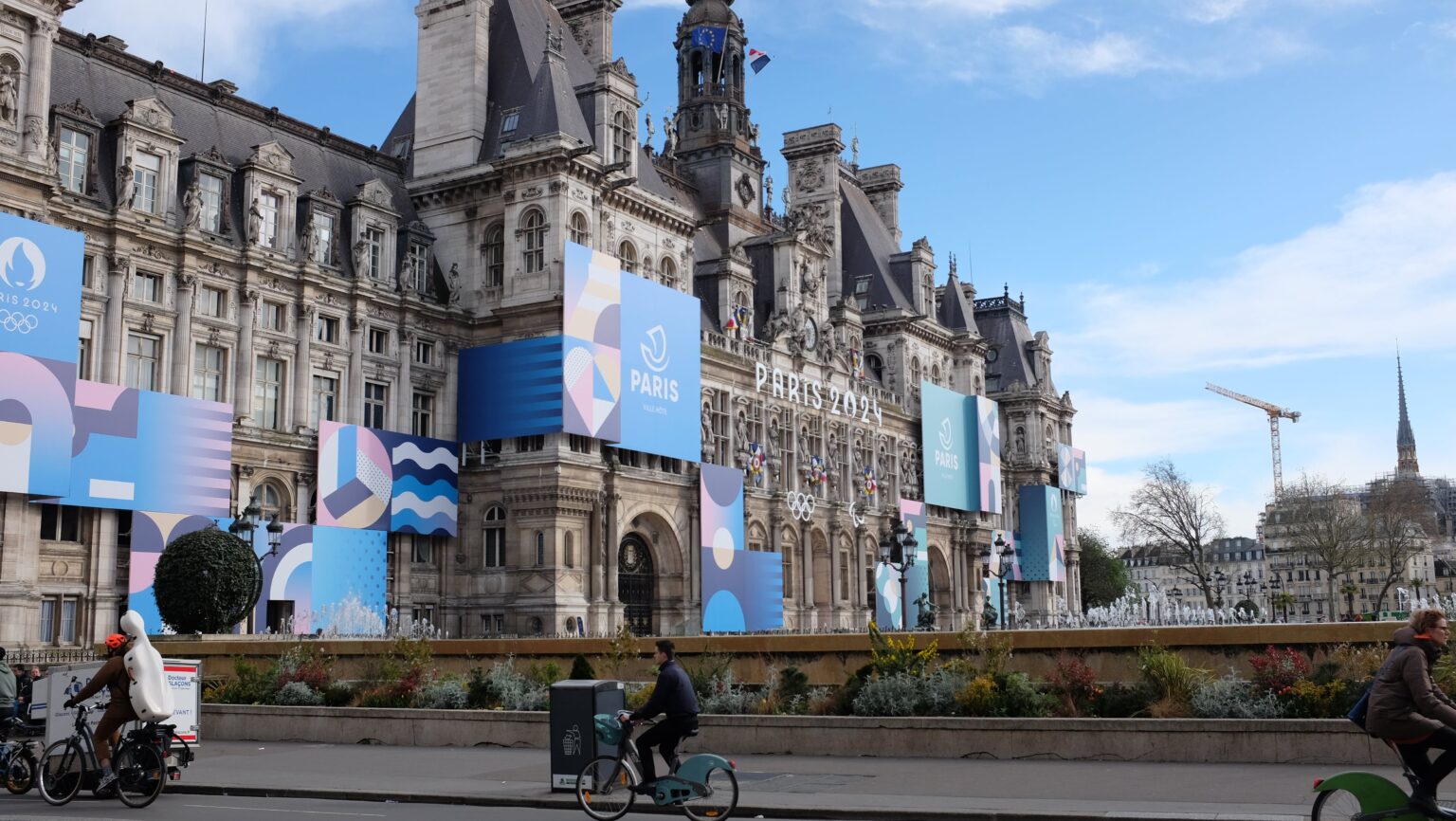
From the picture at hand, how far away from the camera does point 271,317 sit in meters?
47.3

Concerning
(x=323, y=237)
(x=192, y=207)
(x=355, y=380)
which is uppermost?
(x=323, y=237)

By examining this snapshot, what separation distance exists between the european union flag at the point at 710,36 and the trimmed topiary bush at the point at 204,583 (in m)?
50.0

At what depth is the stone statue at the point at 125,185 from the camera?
4206 centimetres

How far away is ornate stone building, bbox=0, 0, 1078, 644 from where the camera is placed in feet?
136

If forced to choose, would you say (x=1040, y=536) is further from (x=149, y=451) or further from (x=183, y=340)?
(x=149, y=451)

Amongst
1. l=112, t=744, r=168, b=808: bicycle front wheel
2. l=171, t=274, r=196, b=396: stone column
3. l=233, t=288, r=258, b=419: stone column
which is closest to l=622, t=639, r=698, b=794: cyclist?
l=112, t=744, r=168, b=808: bicycle front wheel

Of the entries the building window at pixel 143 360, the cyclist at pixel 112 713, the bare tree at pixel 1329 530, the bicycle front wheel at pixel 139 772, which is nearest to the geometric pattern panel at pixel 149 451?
the building window at pixel 143 360

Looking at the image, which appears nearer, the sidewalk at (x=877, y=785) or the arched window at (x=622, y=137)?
the sidewalk at (x=877, y=785)

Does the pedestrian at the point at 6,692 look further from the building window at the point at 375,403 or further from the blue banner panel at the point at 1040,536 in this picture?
the blue banner panel at the point at 1040,536

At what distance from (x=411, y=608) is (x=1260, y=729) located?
36.4 m

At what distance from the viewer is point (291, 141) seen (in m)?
51.8

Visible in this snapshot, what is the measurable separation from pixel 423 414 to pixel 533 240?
793cm

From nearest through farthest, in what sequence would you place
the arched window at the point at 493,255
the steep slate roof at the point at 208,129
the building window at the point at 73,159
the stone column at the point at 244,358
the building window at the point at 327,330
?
the building window at the point at 73,159
the steep slate roof at the point at 208,129
the stone column at the point at 244,358
the building window at the point at 327,330
the arched window at the point at 493,255

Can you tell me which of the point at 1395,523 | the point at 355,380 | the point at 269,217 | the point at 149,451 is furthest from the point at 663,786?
the point at 1395,523
